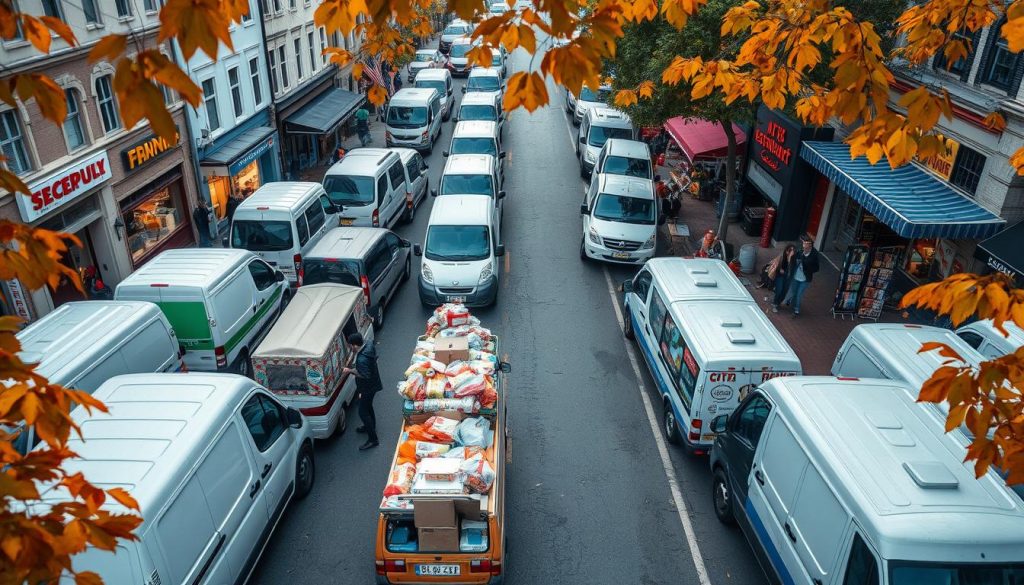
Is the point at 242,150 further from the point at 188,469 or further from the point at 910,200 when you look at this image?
the point at 910,200

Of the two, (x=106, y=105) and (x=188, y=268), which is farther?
(x=106, y=105)

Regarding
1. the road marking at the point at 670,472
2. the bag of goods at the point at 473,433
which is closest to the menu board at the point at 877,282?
the road marking at the point at 670,472

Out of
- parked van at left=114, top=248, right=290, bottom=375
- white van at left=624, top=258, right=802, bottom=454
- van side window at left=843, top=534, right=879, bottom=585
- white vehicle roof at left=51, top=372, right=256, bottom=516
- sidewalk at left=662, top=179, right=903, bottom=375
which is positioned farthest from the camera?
sidewalk at left=662, top=179, right=903, bottom=375

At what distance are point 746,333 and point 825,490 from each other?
310 centimetres

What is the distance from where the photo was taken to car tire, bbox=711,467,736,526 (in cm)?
853

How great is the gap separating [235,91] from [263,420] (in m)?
16.1

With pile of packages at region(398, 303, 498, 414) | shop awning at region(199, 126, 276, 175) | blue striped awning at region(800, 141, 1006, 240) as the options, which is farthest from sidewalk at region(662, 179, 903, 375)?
shop awning at region(199, 126, 276, 175)

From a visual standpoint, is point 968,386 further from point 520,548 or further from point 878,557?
point 520,548

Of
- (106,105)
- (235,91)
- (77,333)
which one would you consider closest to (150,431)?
(77,333)

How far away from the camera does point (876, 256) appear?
13.6 m

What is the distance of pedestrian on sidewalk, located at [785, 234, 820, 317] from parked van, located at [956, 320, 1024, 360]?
12.8 ft

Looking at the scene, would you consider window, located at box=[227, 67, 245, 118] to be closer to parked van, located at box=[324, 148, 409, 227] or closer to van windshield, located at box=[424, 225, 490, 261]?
parked van, located at box=[324, 148, 409, 227]

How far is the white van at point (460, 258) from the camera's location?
14.0 metres

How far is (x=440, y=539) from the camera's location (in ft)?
22.7
